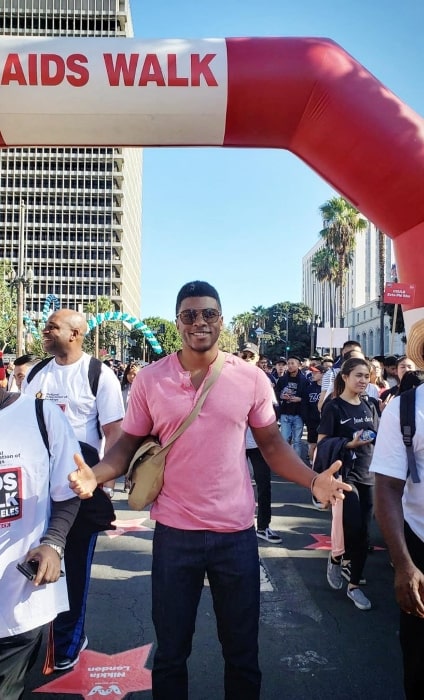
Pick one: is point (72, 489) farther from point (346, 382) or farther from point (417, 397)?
point (346, 382)

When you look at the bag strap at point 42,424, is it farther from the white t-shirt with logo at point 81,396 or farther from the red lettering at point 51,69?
the red lettering at point 51,69

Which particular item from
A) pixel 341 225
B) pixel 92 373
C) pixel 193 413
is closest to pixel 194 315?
pixel 193 413

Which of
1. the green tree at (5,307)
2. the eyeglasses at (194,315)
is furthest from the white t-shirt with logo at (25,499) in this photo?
the green tree at (5,307)

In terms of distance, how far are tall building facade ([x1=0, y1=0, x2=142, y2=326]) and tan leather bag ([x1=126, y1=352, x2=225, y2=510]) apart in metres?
97.0

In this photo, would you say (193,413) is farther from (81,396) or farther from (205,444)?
(81,396)

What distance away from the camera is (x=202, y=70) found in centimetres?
498

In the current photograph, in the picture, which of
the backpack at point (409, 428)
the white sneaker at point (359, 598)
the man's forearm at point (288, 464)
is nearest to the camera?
the backpack at point (409, 428)

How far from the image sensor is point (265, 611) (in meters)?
4.30

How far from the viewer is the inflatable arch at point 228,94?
4.96 m

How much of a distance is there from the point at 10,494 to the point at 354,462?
325 cm

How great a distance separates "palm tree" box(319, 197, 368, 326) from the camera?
1470 inches

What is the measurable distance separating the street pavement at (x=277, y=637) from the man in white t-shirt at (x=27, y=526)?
1.25m

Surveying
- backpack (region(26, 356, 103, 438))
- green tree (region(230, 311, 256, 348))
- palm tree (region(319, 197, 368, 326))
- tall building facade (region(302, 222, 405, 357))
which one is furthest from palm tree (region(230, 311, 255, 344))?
backpack (region(26, 356, 103, 438))

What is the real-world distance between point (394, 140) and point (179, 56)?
1948 millimetres
